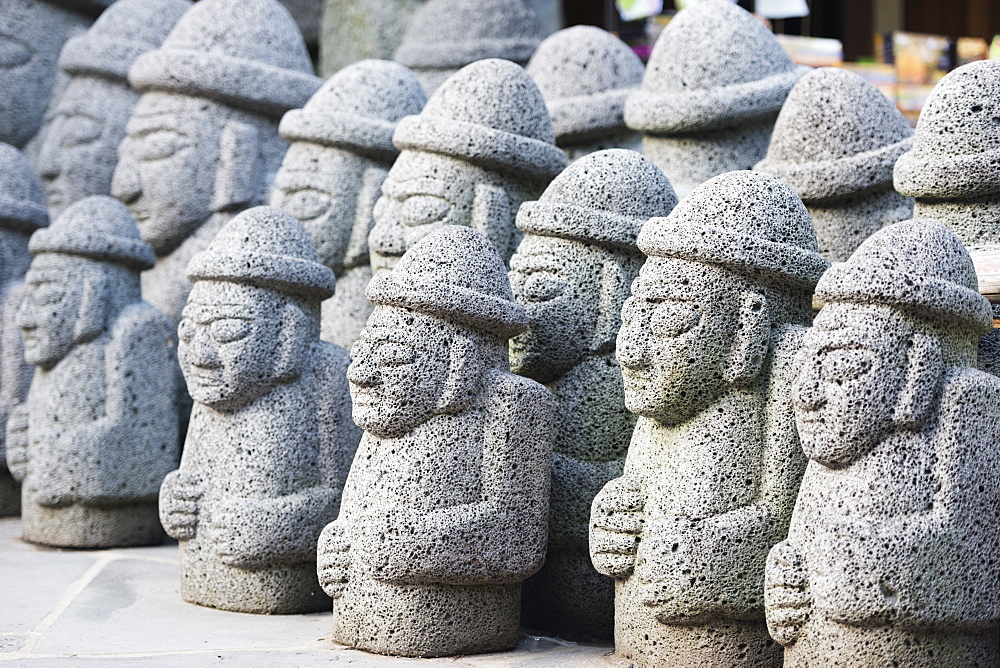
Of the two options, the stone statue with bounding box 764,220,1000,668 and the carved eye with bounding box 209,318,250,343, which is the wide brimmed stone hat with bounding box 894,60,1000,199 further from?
the carved eye with bounding box 209,318,250,343

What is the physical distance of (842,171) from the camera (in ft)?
16.2

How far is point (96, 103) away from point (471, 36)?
214 centimetres

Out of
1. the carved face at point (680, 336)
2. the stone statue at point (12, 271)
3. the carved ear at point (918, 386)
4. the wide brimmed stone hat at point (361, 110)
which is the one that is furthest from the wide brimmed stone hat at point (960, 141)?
the stone statue at point (12, 271)

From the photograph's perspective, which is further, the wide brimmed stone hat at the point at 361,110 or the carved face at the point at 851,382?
the wide brimmed stone hat at the point at 361,110

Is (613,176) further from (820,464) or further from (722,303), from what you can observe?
(820,464)

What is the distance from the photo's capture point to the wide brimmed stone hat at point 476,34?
7.20 m

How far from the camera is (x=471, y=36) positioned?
7250mm

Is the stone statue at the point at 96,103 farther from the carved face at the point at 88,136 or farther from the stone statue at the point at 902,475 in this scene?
the stone statue at the point at 902,475

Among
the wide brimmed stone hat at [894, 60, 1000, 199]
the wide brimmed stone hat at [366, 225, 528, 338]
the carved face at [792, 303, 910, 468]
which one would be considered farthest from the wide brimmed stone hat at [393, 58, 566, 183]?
the carved face at [792, 303, 910, 468]

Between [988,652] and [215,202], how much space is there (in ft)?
14.5

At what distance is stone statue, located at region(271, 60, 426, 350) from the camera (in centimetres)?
587

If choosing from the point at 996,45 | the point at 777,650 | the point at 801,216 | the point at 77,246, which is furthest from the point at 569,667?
the point at 996,45

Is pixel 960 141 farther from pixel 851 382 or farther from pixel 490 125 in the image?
pixel 490 125

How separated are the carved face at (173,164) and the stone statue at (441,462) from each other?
2594 mm
